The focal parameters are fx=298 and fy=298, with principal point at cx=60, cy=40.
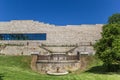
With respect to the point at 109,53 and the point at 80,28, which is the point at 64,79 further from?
the point at 80,28

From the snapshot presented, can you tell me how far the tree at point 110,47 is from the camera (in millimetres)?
32406

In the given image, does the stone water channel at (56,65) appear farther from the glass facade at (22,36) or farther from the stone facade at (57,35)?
the glass facade at (22,36)

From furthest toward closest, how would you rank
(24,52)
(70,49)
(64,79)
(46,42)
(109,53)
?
(46,42)
(70,49)
(24,52)
(109,53)
(64,79)

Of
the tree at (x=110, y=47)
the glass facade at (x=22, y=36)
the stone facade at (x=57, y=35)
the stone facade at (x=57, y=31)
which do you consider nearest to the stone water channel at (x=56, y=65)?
the tree at (x=110, y=47)

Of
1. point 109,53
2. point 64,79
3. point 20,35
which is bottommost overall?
point 64,79

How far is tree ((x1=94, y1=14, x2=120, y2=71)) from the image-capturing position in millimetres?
32406

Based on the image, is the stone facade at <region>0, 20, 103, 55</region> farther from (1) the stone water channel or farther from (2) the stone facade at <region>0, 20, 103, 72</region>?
(1) the stone water channel

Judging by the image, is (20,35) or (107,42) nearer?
(107,42)

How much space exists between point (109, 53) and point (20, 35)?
34.6 meters

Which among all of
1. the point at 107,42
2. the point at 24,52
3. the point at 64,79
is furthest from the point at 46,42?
the point at 64,79

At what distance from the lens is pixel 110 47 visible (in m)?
33.7

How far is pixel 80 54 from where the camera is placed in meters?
40.9

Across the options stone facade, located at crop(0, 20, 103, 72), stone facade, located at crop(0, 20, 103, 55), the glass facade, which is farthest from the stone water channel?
the glass facade

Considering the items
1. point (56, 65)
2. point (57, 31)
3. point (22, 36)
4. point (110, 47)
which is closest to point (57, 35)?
point (57, 31)
